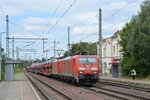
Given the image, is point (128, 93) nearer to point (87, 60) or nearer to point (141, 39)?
point (87, 60)

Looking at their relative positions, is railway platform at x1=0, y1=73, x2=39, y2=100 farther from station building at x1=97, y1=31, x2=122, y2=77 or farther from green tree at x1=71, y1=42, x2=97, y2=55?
green tree at x1=71, y1=42, x2=97, y2=55

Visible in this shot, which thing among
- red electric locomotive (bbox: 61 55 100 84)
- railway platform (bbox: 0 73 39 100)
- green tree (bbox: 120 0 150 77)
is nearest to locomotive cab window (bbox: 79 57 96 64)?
red electric locomotive (bbox: 61 55 100 84)

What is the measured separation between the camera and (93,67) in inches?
1543

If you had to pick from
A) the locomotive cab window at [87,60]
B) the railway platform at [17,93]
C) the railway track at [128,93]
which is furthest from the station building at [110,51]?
the railway track at [128,93]

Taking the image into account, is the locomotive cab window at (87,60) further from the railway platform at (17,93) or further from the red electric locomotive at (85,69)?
the railway platform at (17,93)

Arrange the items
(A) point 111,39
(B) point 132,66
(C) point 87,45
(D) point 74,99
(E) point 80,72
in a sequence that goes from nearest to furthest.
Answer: (D) point 74,99 < (E) point 80,72 < (B) point 132,66 < (A) point 111,39 < (C) point 87,45

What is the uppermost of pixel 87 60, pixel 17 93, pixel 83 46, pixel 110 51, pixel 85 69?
pixel 83 46

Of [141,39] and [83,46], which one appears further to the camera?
[83,46]

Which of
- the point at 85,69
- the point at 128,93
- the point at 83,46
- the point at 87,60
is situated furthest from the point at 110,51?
the point at 128,93

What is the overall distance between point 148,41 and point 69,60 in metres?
16.1

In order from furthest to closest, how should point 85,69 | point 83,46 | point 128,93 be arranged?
point 83,46 → point 85,69 → point 128,93

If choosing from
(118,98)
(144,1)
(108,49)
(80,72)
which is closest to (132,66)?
(144,1)

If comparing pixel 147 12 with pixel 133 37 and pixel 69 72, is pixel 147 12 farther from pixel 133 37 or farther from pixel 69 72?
pixel 69 72

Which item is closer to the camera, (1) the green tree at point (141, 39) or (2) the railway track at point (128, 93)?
(2) the railway track at point (128, 93)
